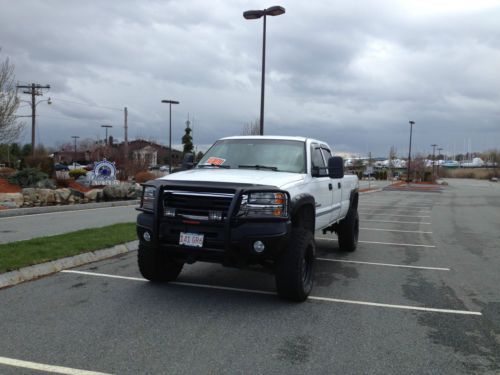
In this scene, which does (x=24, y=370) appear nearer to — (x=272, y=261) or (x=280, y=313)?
(x=280, y=313)

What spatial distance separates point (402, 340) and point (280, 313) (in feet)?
4.44

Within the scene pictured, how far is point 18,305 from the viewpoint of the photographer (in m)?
5.42

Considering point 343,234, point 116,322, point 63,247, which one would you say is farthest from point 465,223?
point 116,322

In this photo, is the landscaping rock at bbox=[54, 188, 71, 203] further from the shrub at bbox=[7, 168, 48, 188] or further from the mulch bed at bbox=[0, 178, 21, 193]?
the shrub at bbox=[7, 168, 48, 188]

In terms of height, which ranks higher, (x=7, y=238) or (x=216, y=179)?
(x=216, y=179)

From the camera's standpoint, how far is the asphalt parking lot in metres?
4.05

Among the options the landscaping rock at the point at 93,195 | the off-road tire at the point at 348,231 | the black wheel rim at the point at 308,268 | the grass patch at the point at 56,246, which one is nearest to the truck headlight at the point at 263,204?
the black wheel rim at the point at 308,268

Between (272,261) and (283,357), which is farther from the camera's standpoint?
(272,261)

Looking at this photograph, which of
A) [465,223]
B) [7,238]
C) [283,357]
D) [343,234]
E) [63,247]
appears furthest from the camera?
[465,223]

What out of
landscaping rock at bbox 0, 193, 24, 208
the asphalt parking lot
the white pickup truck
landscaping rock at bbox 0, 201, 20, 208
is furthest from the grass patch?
landscaping rock at bbox 0, 193, 24, 208

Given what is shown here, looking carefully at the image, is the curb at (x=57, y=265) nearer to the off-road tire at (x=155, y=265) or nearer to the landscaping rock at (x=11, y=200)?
the off-road tire at (x=155, y=265)

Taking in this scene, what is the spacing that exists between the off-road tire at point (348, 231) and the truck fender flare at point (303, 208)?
→ 3.17 m

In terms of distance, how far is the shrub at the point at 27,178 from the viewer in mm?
24094

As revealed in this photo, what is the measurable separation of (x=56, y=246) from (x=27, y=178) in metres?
18.0
